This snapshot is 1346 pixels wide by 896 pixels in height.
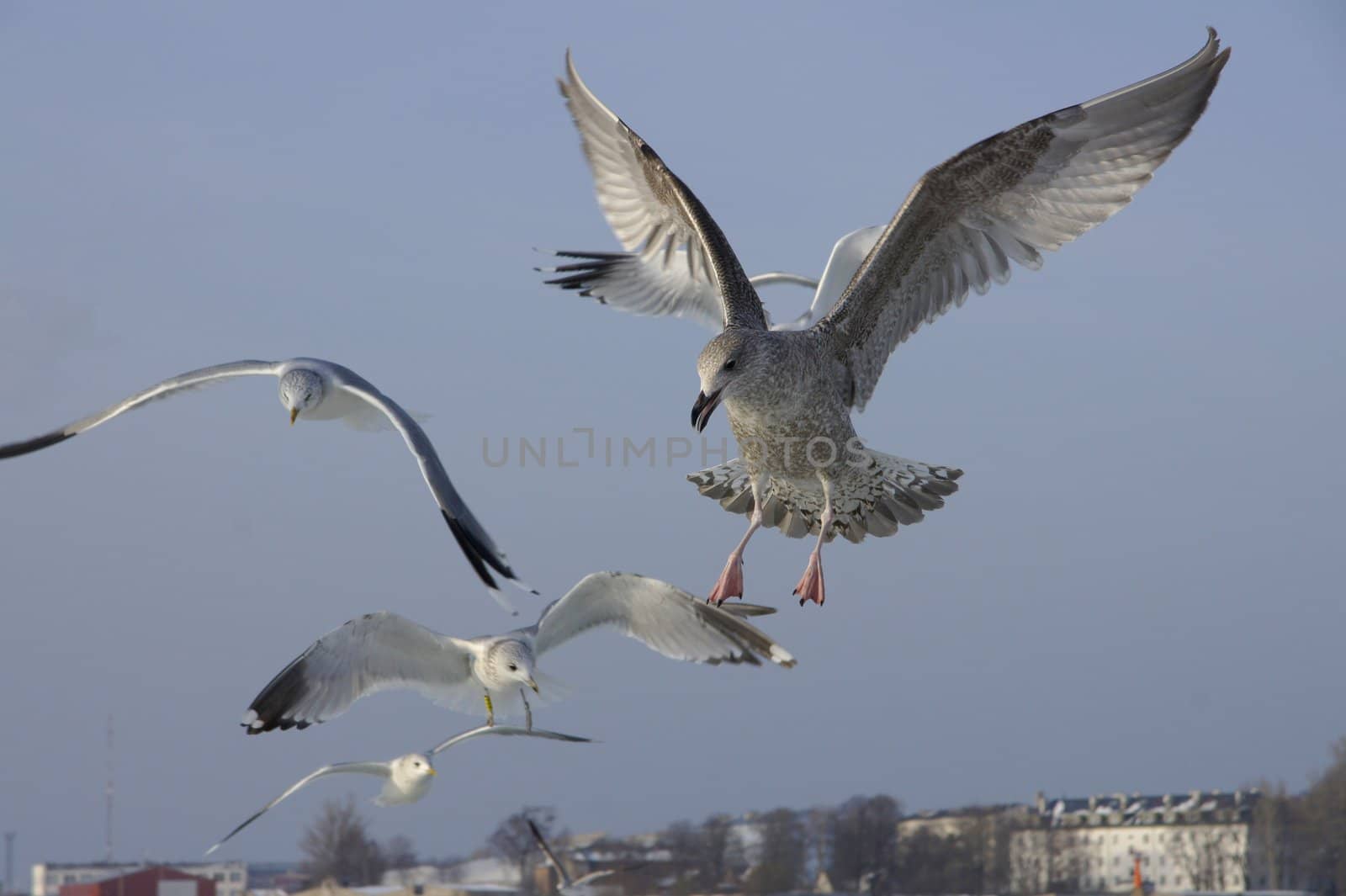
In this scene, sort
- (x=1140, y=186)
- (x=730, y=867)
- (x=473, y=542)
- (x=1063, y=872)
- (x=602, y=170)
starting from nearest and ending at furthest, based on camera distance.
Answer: (x=473, y=542), (x=1140, y=186), (x=602, y=170), (x=730, y=867), (x=1063, y=872)

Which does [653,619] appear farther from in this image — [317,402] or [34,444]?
[34,444]

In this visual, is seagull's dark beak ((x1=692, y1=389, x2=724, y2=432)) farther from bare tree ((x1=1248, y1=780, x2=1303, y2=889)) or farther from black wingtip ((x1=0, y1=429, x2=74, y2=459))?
bare tree ((x1=1248, y1=780, x2=1303, y2=889))

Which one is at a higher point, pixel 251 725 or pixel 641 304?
pixel 641 304

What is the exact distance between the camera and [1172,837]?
137ft

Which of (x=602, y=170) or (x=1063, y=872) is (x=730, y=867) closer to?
(x=1063, y=872)

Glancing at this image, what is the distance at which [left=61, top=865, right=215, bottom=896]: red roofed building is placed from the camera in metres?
35.1

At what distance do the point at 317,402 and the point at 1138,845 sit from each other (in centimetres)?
3850

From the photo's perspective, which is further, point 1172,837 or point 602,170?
point 1172,837

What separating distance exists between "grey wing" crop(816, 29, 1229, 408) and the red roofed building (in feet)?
104

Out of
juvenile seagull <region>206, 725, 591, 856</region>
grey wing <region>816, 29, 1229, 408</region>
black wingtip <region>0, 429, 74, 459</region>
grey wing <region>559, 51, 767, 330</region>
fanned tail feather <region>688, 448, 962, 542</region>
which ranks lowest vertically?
juvenile seagull <region>206, 725, 591, 856</region>

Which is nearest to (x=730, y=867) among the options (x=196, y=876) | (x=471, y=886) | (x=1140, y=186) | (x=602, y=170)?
(x=471, y=886)

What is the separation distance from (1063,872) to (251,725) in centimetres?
3070

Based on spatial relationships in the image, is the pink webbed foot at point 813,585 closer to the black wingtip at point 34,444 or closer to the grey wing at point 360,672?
the grey wing at point 360,672

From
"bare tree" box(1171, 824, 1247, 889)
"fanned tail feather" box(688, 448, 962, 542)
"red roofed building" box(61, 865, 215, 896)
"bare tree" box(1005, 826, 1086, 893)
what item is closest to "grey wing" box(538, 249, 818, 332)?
"fanned tail feather" box(688, 448, 962, 542)
